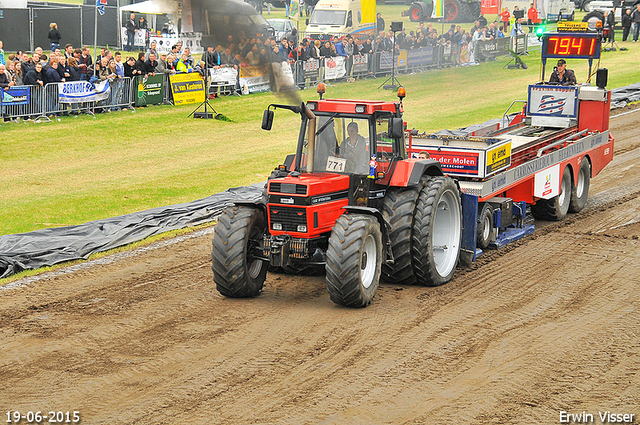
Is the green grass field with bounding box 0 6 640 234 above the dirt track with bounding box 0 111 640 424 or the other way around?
above

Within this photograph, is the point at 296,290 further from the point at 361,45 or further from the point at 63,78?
the point at 361,45

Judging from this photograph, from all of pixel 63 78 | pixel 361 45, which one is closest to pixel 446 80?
pixel 361 45

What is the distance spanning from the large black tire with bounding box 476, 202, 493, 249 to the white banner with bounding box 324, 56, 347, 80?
18.6 m

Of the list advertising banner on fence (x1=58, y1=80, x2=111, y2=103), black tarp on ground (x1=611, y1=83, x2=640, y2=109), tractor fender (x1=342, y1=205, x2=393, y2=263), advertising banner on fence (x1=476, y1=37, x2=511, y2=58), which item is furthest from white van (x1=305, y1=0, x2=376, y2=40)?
tractor fender (x1=342, y1=205, x2=393, y2=263)

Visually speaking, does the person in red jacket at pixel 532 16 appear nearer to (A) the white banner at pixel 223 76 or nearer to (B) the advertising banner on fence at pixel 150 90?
(A) the white banner at pixel 223 76

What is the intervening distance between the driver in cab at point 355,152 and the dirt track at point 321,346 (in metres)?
1.71

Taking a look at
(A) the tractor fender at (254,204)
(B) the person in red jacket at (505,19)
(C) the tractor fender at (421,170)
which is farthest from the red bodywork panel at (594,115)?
(B) the person in red jacket at (505,19)

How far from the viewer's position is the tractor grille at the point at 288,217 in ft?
31.7

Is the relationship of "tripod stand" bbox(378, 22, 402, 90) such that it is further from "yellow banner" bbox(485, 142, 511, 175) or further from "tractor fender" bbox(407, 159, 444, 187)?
"tractor fender" bbox(407, 159, 444, 187)

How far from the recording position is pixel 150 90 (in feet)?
85.1

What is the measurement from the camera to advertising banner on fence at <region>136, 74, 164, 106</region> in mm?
25516

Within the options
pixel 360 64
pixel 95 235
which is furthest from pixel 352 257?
pixel 360 64

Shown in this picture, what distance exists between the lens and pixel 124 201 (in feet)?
51.6

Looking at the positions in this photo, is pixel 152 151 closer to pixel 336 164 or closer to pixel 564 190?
pixel 564 190
